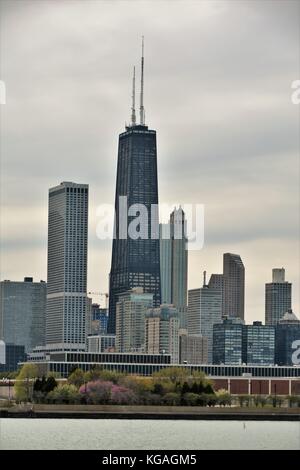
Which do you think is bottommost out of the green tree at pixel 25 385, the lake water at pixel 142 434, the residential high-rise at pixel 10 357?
the lake water at pixel 142 434

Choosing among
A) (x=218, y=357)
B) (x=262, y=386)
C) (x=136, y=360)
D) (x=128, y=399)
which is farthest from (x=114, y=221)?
(x=128, y=399)

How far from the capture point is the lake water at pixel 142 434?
180ft

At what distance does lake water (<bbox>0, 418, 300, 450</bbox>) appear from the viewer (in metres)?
54.8

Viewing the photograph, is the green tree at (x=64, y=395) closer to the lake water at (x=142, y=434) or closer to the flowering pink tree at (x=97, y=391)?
the flowering pink tree at (x=97, y=391)

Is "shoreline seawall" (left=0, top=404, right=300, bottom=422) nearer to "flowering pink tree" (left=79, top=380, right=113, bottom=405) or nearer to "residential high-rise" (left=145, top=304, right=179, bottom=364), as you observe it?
"flowering pink tree" (left=79, top=380, right=113, bottom=405)

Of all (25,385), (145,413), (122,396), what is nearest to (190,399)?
(122,396)

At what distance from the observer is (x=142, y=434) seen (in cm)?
6247

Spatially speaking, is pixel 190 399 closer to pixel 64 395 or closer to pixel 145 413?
pixel 145 413

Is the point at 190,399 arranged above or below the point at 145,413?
above

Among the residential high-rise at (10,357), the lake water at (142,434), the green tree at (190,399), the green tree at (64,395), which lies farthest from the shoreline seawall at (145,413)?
the residential high-rise at (10,357)

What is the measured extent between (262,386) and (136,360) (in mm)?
19651

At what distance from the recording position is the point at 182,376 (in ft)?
357

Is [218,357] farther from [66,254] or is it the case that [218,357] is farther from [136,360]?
[136,360]

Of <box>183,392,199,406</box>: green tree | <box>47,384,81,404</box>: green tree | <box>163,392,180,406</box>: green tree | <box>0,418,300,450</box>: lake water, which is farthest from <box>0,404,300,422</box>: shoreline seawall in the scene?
<box>0,418,300,450</box>: lake water
